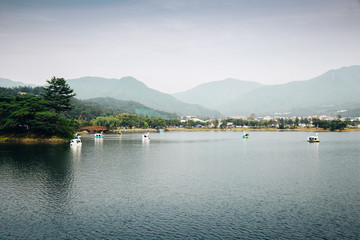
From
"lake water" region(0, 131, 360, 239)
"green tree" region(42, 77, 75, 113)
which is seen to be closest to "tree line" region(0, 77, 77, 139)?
"green tree" region(42, 77, 75, 113)

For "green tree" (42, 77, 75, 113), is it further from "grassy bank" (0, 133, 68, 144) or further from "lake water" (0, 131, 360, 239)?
"lake water" (0, 131, 360, 239)

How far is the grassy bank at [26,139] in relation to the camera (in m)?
99.0

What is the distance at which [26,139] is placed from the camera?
327 ft

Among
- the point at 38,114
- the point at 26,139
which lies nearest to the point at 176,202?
the point at 38,114

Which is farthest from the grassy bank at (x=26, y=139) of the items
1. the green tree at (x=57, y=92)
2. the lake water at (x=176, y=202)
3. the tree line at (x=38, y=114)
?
the lake water at (x=176, y=202)

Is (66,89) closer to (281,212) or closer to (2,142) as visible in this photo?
(2,142)

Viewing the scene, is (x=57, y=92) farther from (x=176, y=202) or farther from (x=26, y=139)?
(x=176, y=202)

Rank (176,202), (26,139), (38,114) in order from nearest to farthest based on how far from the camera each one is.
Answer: (176,202), (38,114), (26,139)

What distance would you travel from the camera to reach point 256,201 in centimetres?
3180

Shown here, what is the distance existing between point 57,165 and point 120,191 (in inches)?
928

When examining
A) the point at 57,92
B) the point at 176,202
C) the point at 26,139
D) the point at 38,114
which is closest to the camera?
the point at 176,202

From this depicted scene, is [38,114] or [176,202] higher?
[38,114]

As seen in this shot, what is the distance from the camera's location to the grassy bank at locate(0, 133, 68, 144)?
99000mm

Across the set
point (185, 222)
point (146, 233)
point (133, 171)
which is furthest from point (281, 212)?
point (133, 171)
